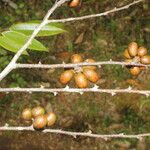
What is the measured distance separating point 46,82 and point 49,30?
A: 13.6ft

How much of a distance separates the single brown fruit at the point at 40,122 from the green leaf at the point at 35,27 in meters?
0.46

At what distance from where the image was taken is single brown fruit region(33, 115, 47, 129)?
1942mm

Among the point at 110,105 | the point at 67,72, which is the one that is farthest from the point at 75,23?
the point at 67,72

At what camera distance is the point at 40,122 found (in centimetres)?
197

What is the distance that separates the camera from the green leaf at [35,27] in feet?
5.72

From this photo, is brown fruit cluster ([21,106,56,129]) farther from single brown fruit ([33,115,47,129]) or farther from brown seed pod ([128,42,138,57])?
brown seed pod ([128,42,138,57])

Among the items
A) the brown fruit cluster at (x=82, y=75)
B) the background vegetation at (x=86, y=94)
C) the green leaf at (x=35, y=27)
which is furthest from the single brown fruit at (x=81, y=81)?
the background vegetation at (x=86, y=94)

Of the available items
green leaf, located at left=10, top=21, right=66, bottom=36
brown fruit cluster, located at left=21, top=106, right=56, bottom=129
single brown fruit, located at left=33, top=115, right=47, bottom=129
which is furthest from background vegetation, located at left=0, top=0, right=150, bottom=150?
green leaf, located at left=10, top=21, right=66, bottom=36

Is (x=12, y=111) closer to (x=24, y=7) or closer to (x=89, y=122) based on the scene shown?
(x=89, y=122)

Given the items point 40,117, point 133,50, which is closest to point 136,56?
point 133,50

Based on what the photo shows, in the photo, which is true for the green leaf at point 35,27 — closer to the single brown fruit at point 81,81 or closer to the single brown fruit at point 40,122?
the single brown fruit at point 81,81

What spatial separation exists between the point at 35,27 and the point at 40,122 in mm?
509

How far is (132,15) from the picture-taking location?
654 centimetres

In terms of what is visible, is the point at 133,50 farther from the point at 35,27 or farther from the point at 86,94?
the point at 86,94
